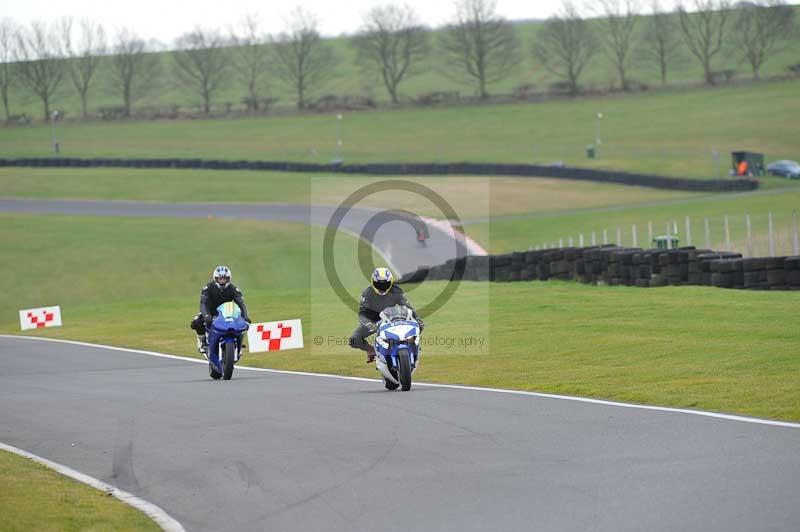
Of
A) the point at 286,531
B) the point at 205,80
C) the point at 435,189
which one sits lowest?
the point at 286,531

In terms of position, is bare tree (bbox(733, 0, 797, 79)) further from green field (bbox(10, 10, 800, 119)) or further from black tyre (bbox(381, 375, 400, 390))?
black tyre (bbox(381, 375, 400, 390))

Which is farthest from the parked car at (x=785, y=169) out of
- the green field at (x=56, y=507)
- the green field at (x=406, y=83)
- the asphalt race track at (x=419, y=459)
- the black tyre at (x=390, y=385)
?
the green field at (x=56, y=507)

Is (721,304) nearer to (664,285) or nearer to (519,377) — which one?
(664,285)

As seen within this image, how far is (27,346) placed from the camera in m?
27.9

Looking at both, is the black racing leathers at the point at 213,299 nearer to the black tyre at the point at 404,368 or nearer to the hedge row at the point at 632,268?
the black tyre at the point at 404,368

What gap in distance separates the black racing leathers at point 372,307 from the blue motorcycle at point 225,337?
103 inches

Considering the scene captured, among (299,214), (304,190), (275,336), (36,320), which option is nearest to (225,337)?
(275,336)

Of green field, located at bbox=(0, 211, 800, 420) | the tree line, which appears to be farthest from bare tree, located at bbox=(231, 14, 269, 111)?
green field, located at bbox=(0, 211, 800, 420)

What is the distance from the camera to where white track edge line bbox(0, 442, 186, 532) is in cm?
870

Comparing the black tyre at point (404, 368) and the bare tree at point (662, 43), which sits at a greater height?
the bare tree at point (662, 43)

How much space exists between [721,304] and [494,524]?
15.9 m

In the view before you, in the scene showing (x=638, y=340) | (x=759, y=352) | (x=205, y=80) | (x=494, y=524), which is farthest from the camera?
(x=205, y=80)

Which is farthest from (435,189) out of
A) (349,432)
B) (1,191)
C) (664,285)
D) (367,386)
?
(349,432)

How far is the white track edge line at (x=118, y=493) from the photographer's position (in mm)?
8695
